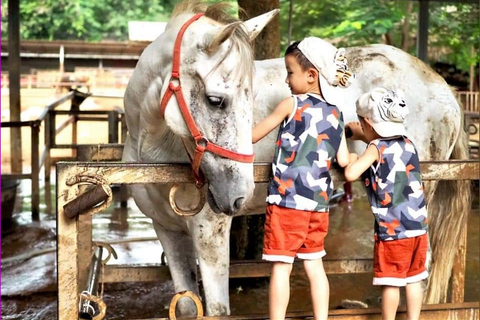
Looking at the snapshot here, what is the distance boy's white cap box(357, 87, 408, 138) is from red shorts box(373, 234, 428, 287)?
0.39m

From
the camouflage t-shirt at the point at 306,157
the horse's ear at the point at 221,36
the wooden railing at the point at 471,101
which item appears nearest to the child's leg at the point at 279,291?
the camouflage t-shirt at the point at 306,157

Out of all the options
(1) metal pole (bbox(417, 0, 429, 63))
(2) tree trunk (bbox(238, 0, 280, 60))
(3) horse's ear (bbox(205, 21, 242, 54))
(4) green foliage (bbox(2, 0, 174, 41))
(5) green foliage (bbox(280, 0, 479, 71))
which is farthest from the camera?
(4) green foliage (bbox(2, 0, 174, 41))

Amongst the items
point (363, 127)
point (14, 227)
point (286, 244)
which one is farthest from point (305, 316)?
point (14, 227)

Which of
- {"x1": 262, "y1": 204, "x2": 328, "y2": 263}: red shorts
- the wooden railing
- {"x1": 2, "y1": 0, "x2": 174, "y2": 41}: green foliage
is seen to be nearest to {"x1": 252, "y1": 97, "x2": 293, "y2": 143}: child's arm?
{"x1": 262, "y1": 204, "x2": 328, "y2": 263}: red shorts

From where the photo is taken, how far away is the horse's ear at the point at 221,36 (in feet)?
5.88

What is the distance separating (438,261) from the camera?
9.92ft

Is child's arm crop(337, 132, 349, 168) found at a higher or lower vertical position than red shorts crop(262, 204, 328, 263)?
higher

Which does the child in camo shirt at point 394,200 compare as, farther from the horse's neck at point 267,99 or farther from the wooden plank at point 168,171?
the horse's neck at point 267,99

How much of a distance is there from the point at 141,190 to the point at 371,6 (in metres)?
8.63

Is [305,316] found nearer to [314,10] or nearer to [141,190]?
[141,190]

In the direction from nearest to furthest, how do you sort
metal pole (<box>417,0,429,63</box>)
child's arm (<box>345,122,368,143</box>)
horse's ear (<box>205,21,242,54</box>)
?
1. horse's ear (<box>205,21,242,54</box>)
2. child's arm (<box>345,122,368,143</box>)
3. metal pole (<box>417,0,429,63</box>)

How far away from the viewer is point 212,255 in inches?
93.6

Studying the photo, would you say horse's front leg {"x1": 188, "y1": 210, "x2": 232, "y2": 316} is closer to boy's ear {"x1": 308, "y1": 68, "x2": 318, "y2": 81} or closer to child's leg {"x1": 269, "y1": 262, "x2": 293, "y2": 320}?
child's leg {"x1": 269, "y1": 262, "x2": 293, "y2": 320}

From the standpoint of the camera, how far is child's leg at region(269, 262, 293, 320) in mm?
1909
